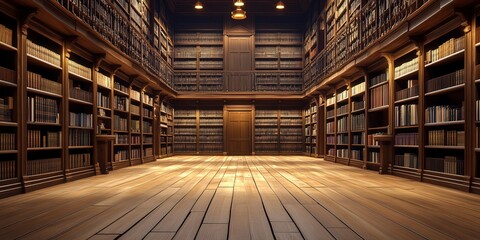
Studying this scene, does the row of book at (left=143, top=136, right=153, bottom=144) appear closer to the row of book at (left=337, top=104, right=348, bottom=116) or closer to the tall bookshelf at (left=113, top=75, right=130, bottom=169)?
the tall bookshelf at (left=113, top=75, right=130, bottom=169)

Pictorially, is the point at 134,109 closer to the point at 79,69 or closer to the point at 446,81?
the point at 79,69

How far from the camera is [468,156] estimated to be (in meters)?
4.54

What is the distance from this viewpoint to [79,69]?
618 cm

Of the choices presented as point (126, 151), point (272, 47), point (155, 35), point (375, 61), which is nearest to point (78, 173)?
point (126, 151)

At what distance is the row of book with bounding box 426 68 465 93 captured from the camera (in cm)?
481

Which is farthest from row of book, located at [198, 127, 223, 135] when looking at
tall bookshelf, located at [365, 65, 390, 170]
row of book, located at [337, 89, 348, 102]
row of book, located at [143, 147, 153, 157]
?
tall bookshelf, located at [365, 65, 390, 170]

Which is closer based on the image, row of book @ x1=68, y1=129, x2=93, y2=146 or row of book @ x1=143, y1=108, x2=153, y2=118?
row of book @ x1=68, y1=129, x2=93, y2=146

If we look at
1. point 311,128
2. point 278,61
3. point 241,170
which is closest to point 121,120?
point 241,170

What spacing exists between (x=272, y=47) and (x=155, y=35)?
449 cm

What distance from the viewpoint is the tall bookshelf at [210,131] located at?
1419cm

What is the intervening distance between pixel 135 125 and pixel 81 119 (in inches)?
121

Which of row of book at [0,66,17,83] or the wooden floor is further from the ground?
row of book at [0,66,17,83]

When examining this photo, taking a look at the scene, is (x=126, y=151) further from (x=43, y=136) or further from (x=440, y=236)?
(x=440, y=236)

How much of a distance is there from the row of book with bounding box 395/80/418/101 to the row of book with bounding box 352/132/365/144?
1.77 m
